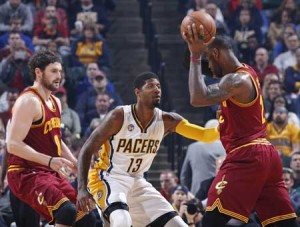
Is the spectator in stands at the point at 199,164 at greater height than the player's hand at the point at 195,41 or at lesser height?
lesser

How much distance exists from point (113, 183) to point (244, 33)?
26.8 ft

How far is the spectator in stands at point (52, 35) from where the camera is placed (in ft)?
53.5

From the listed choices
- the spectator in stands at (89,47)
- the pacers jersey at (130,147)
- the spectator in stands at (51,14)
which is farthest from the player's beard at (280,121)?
the pacers jersey at (130,147)

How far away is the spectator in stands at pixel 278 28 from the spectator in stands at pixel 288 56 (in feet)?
1.97

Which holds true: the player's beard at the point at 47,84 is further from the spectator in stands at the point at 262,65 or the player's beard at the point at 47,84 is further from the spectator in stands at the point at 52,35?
the spectator in stands at the point at 262,65

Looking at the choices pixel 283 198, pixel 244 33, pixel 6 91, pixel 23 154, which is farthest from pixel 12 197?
pixel 244 33

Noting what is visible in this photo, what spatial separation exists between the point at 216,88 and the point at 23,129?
1.93 metres

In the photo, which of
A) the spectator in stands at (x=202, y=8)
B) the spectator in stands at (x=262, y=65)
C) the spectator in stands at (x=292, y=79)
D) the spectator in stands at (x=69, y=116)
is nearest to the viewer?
the spectator in stands at (x=69, y=116)

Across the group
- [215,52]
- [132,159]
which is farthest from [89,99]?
[215,52]

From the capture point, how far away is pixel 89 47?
53.9 feet

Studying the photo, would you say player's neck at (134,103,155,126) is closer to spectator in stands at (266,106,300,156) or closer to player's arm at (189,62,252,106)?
player's arm at (189,62,252,106)

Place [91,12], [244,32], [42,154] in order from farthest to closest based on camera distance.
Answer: [244,32], [91,12], [42,154]

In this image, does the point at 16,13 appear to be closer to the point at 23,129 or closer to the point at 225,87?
the point at 23,129

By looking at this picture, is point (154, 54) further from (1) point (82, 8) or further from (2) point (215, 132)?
(2) point (215, 132)
